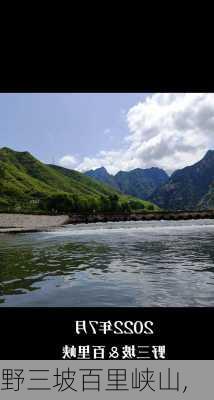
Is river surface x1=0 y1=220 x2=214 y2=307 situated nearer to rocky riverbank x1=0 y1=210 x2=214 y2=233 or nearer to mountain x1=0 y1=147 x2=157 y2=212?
rocky riverbank x1=0 y1=210 x2=214 y2=233

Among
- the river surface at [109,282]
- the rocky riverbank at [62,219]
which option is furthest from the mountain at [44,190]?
the river surface at [109,282]

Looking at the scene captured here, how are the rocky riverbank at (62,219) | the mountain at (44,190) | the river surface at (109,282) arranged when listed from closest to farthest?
the river surface at (109,282)
the rocky riverbank at (62,219)
the mountain at (44,190)

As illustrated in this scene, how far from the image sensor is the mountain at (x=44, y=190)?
94188 mm

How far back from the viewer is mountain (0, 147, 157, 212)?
94188mm

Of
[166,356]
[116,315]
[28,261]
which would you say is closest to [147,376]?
[166,356]

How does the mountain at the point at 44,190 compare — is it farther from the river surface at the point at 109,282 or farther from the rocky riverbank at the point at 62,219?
the river surface at the point at 109,282

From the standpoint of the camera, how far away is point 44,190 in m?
132

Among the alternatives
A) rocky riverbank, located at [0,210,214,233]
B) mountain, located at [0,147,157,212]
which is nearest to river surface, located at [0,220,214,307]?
rocky riverbank, located at [0,210,214,233]

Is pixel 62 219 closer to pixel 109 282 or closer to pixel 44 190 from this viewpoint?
pixel 109 282

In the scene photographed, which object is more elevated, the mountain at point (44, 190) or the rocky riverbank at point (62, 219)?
the mountain at point (44, 190)

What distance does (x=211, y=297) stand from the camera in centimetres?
671

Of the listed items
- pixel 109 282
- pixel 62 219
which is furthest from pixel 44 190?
pixel 109 282

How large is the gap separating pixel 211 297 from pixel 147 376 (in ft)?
10.7
